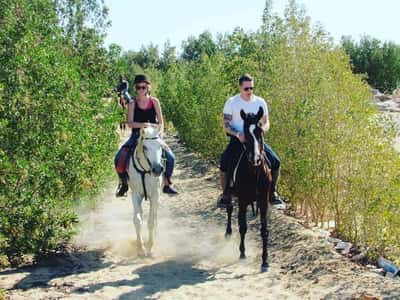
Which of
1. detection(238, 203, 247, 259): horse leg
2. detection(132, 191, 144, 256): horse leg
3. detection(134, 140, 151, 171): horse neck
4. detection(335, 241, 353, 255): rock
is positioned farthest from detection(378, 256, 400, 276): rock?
detection(134, 140, 151, 171): horse neck

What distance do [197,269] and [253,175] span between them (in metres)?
1.66

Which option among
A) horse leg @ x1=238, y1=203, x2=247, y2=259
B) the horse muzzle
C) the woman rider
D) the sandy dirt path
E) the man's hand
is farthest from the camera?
the woman rider

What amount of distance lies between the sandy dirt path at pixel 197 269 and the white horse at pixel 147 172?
1.96 ft

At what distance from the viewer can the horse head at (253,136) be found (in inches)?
285

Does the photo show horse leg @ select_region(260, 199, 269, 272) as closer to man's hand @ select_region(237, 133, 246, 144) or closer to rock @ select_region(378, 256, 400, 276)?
man's hand @ select_region(237, 133, 246, 144)

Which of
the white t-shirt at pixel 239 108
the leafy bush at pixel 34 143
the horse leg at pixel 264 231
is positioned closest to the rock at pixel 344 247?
the horse leg at pixel 264 231

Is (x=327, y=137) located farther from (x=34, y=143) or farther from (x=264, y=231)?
(x=34, y=143)

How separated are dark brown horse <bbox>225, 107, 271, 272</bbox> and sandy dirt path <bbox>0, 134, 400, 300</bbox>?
0.55m

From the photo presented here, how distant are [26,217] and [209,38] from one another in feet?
242

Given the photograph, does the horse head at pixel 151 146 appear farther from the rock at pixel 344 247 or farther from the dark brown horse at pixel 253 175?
the rock at pixel 344 247

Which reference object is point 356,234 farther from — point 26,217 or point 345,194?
point 26,217

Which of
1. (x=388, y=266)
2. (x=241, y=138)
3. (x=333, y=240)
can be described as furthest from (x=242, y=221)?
(x=388, y=266)

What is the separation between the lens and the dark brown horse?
7.30 metres

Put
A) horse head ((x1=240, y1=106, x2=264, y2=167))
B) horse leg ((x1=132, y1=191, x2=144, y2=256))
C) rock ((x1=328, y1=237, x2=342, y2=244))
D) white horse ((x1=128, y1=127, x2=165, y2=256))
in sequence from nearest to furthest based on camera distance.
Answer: horse head ((x1=240, y1=106, x2=264, y2=167))
white horse ((x1=128, y1=127, x2=165, y2=256))
horse leg ((x1=132, y1=191, x2=144, y2=256))
rock ((x1=328, y1=237, x2=342, y2=244))
